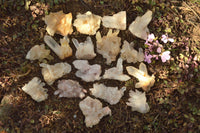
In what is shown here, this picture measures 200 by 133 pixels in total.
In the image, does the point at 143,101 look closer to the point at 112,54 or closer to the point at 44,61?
the point at 112,54

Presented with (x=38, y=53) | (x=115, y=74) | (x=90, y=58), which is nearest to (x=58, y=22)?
(x=38, y=53)

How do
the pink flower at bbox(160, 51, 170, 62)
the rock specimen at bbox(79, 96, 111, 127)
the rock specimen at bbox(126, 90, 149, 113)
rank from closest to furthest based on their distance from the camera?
the rock specimen at bbox(79, 96, 111, 127)
the rock specimen at bbox(126, 90, 149, 113)
the pink flower at bbox(160, 51, 170, 62)

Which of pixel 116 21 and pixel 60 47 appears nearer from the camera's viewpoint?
pixel 60 47

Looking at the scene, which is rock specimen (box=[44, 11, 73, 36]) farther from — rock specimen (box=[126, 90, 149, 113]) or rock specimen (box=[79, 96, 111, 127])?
rock specimen (box=[126, 90, 149, 113])

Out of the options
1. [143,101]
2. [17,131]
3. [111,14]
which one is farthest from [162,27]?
[17,131]

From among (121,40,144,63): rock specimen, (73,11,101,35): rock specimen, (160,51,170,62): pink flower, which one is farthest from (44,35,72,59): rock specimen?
(160,51,170,62): pink flower

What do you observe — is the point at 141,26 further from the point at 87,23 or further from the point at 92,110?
the point at 92,110
